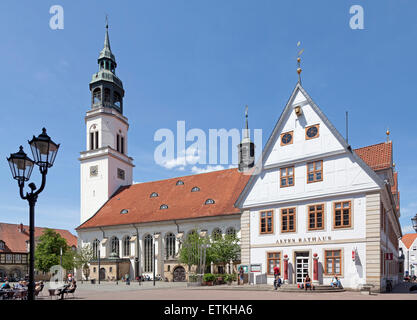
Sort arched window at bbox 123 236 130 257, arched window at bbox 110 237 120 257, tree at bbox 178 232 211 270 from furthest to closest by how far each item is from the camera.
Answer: arched window at bbox 110 237 120 257 → arched window at bbox 123 236 130 257 → tree at bbox 178 232 211 270

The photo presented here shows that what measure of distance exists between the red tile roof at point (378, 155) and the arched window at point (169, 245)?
24.6m

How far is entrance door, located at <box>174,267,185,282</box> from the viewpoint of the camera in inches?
1674

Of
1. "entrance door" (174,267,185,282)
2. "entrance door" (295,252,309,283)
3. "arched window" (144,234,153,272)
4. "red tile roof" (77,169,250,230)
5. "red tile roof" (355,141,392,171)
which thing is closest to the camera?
"entrance door" (295,252,309,283)

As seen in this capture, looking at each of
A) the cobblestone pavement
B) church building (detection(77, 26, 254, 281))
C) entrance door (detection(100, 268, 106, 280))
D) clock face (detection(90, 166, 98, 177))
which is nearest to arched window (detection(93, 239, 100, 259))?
church building (detection(77, 26, 254, 281))

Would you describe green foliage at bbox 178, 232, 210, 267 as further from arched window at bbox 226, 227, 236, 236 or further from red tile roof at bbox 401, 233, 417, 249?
red tile roof at bbox 401, 233, 417, 249

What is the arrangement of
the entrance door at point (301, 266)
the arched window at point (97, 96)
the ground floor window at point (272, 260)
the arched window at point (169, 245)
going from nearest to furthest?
the entrance door at point (301, 266), the ground floor window at point (272, 260), the arched window at point (169, 245), the arched window at point (97, 96)

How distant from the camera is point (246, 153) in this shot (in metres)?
54.9

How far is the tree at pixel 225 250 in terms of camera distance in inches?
1432

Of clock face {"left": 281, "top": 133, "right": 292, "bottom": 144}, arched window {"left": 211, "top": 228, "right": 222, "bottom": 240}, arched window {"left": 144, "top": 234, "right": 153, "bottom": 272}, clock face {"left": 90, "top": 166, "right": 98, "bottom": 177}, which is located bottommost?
arched window {"left": 144, "top": 234, "right": 153, "bottom": 272}

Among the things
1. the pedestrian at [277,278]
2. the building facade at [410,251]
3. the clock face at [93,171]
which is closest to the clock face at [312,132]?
the pedestrian at [277,278]

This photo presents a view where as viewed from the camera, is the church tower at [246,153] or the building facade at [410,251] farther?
the building facade at [410,251]

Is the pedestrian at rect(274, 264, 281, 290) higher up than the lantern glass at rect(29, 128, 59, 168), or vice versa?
the lantern glass at rect(29, 128, 59, 168)

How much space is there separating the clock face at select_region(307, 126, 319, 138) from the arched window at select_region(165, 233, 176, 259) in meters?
24.2

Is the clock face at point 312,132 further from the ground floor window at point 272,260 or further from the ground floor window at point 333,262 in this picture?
the ground floor window at point 272,260
